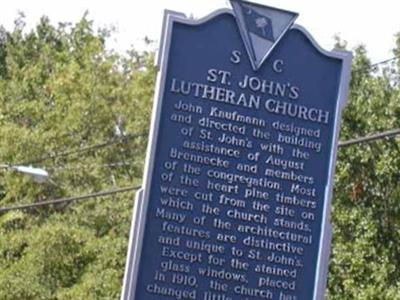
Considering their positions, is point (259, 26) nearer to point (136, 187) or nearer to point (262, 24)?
point (262, 24)

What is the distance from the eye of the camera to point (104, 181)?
25.8m

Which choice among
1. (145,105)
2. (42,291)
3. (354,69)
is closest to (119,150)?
(145,105)

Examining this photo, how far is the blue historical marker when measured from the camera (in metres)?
10.5

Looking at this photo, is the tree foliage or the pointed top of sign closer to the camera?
the pointed top of sign

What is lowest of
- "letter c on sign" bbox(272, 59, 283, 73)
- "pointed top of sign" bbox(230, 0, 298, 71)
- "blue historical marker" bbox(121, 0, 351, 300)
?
"blue historical marker" bbox(121, 0, 351, 300)

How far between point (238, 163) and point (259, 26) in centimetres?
122

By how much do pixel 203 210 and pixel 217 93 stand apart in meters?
1.01

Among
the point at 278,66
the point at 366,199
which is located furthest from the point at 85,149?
the point at 278,66


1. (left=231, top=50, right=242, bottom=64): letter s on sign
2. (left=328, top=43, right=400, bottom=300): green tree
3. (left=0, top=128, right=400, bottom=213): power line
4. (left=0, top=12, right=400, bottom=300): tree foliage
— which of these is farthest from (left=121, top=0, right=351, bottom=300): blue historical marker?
(left=328, top=43, right=400, bottom=300): green tree

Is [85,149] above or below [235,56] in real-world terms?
above

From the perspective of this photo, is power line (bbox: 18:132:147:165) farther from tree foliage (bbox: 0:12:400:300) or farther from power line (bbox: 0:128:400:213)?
power line (bbox: 0:128:400:213)

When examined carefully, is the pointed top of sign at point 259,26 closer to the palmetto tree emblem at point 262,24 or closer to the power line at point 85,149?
the palmetto tree emblem at point 262,24

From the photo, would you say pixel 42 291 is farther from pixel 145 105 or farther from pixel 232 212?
pixel 232 212

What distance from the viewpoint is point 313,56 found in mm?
11289
